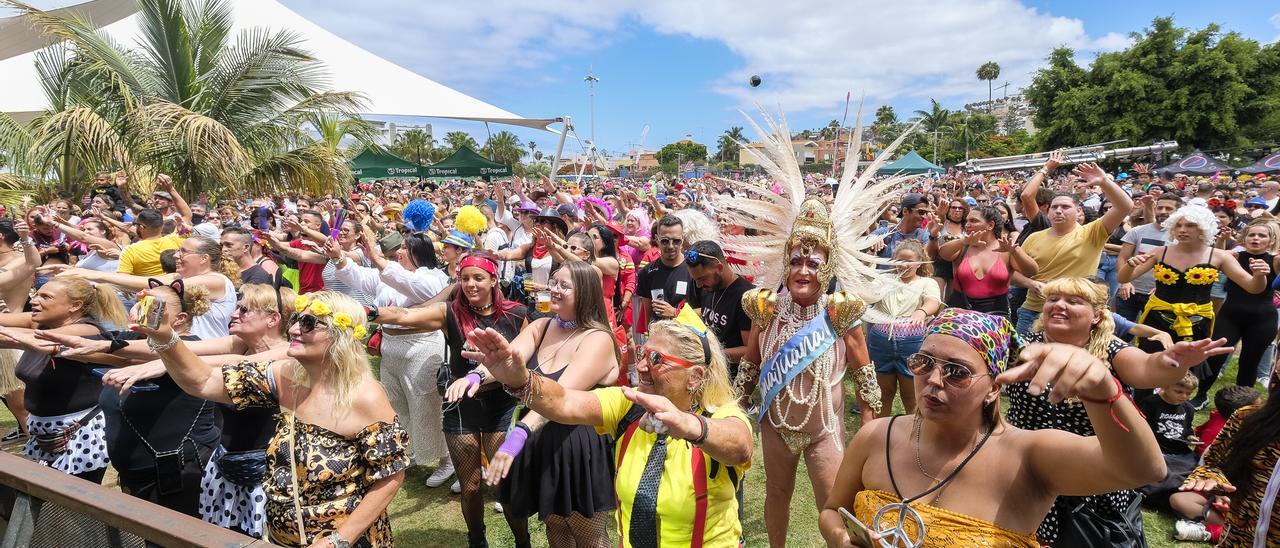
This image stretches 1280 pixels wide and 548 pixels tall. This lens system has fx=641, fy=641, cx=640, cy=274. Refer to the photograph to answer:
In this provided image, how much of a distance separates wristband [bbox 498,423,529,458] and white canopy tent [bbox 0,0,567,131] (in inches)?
616

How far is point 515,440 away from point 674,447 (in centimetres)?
56

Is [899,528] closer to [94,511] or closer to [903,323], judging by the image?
[94,511]

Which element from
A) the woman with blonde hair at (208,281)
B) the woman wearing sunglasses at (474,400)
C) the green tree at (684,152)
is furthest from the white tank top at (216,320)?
the green tree at (684,152)

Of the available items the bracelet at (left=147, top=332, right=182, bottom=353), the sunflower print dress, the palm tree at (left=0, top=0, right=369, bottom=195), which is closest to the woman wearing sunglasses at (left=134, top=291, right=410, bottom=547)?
the bracelet at (left=147, top=332, right=182, bottom=353)

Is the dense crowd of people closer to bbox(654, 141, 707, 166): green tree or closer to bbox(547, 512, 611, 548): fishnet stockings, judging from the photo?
bbox(547, 512, 611, 548): fishnet stockings

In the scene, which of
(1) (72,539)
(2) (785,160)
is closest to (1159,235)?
(2) (785,160)

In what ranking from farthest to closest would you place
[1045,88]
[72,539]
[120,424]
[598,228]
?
[1045,88]
[598,228]
[120,424]
[72,539]

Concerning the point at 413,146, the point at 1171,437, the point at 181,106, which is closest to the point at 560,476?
the point at 1171,437

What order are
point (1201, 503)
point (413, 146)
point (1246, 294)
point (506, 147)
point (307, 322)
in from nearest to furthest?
point (307, 322) < point (1201, 503) < point (1246, 294) < point (413, 146) < point (506, 147)

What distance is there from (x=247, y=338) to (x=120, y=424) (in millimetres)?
718

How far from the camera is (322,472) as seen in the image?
2.48 metres

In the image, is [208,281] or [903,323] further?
[903,323]

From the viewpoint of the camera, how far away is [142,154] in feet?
38.5

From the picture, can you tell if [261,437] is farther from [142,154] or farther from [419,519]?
[142,154]
